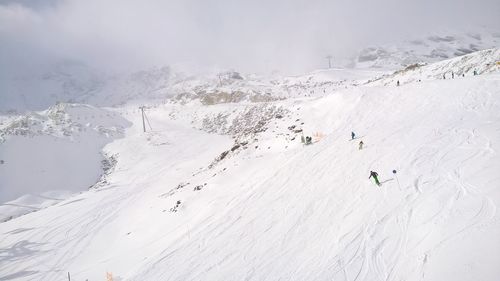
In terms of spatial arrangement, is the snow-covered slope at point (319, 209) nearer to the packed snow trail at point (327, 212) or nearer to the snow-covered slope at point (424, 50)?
the packed snow trail at point (327, 212)

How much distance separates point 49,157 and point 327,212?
1771 inches

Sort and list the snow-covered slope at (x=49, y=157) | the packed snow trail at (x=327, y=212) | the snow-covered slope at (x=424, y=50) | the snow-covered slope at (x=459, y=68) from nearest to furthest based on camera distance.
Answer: the packed snow trail at (x=327, y=212) → the snow-covered slope at (x=459, y=68) → the snow-covered slope at (x=49, y=157) → the snow-covered slope at (x=424, y=50)

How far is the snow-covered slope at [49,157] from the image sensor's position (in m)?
37.2

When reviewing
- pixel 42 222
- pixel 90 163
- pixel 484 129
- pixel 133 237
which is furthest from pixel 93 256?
pixel 90 163

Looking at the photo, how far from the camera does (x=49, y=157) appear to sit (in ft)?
150

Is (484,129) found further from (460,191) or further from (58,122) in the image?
(58,122)

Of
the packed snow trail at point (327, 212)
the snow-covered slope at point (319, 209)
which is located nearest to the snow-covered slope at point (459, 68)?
the snow-covered slope at point (319, 209)

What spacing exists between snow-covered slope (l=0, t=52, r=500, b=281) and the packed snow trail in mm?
73

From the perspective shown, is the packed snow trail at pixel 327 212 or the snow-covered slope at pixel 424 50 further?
Result: the snow-covered slope at pixel 424 50

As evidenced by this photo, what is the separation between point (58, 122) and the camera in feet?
186

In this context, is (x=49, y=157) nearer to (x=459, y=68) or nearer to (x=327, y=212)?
(x=327, y=212)

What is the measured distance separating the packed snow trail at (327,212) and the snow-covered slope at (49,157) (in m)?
6.42

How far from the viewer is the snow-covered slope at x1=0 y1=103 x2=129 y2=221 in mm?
37250

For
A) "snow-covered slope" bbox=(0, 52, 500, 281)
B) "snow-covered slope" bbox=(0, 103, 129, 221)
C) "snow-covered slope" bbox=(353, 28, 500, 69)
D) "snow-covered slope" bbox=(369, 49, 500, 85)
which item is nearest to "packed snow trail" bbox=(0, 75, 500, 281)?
"snow-covered slope" bbox=(0, 52, 500, 281)
